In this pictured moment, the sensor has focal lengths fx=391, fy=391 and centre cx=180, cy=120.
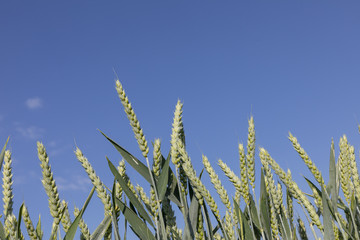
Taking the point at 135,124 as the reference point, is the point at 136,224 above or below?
below

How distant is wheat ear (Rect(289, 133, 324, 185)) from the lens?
2.08m

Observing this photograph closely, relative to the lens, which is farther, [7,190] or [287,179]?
[287,179]

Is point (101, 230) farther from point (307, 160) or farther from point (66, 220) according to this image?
point (307, 160)

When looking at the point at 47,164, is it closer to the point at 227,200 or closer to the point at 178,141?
the point at 178,141

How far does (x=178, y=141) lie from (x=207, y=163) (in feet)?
0.62

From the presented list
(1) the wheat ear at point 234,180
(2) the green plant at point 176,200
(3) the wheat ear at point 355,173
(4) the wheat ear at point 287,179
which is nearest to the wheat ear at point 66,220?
(2) the green plant at point 176,200

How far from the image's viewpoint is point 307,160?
7.04 ft

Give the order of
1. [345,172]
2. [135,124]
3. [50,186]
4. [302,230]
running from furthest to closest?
[302,230] < [345,172] < [135,124] < [50,186]

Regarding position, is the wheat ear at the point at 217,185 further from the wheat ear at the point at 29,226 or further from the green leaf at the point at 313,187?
the wheat ear at the point at 29,226

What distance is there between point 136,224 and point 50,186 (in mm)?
457

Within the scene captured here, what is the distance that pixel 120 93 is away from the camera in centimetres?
179

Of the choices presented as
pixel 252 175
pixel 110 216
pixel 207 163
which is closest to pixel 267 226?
pixel 252 175

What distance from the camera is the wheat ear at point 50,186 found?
5.34ft

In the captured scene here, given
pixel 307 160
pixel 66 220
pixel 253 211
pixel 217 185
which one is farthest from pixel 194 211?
pixel 307 160
